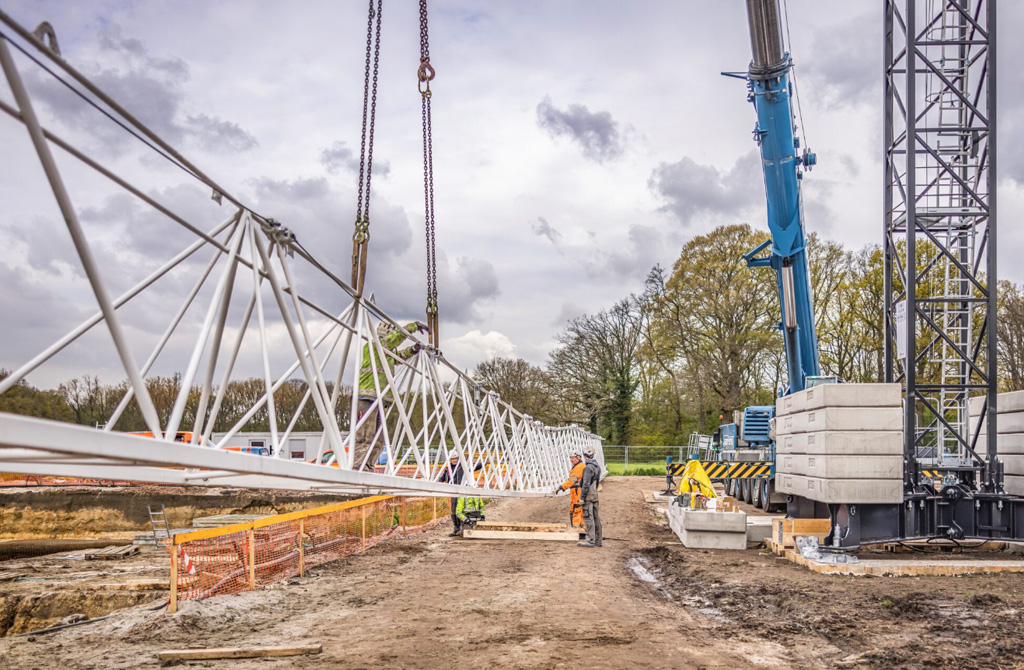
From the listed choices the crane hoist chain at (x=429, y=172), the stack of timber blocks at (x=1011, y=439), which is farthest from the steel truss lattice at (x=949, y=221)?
the crane hoist chain at (x=429, y=172)

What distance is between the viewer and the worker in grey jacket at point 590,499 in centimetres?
1401

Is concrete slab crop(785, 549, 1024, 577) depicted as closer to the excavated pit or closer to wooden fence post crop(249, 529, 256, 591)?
wooden fence post crop(249, 529, 256, 591)

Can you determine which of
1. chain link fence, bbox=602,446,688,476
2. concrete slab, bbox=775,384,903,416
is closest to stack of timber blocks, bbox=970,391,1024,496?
concrete slab, bbox=775,384,903,416

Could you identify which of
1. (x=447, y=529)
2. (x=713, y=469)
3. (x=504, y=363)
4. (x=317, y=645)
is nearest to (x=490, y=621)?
(x=317, y=645)

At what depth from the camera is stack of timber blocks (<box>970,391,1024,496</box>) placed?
12.9 m

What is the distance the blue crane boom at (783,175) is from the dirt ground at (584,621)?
5446 millimetres

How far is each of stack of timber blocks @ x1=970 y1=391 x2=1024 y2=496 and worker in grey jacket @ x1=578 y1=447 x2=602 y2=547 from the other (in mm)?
6292

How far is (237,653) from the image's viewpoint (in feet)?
23.5

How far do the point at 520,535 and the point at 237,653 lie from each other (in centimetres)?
819

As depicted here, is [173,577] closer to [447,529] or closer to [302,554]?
[302,554]

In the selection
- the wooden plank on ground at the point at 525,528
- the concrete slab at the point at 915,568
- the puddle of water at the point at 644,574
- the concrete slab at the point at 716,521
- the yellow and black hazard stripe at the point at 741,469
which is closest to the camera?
the puddle of water at the point at 644,574

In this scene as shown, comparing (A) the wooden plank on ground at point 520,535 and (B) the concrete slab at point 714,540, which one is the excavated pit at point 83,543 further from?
(B) the concrete slab at point 714,540

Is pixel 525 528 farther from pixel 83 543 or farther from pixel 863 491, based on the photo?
pixel 83 543

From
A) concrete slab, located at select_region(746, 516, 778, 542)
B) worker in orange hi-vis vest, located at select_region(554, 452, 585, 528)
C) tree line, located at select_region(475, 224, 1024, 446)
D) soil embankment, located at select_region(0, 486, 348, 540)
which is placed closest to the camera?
concrete slab, located at select_region(746, 516, 778, 542)
